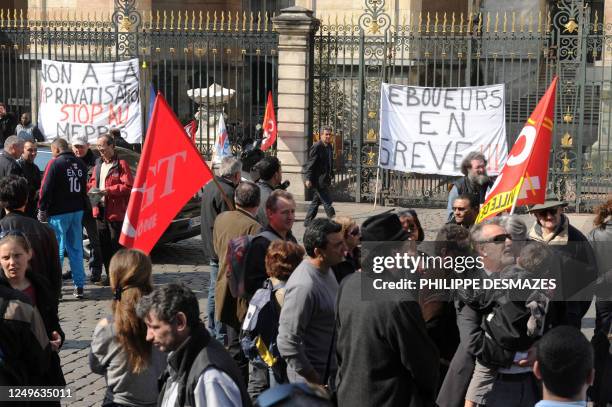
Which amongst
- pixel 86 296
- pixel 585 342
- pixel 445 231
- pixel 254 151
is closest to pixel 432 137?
pixel 254 151

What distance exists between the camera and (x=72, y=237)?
11.1 m

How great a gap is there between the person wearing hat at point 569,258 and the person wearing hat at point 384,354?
0.99m

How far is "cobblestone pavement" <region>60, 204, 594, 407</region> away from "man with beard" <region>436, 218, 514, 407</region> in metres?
2.84

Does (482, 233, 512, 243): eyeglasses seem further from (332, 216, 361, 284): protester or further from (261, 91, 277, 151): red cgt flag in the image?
(261, 91, 277, 151): red cgt flag

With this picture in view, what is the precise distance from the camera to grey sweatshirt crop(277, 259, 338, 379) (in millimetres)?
5703

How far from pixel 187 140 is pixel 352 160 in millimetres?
11131

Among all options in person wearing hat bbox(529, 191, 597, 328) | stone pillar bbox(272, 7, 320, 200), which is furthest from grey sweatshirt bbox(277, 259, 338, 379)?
stone pillar bbox(272, 7, 320, 200)

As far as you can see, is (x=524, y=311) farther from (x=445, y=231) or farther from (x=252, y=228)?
(x=252, y=228)

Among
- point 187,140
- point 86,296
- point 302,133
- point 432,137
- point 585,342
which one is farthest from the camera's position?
point 302,133

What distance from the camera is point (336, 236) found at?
5.89 meters

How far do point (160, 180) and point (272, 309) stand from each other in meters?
1.59

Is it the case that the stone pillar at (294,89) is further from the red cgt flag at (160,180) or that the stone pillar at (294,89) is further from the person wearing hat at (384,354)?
the person wearing hat at (384,354)

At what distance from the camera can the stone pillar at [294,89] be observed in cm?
1786

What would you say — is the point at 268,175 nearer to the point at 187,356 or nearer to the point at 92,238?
the point at 92,238
